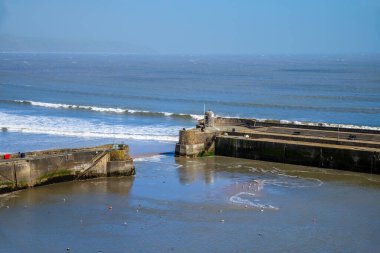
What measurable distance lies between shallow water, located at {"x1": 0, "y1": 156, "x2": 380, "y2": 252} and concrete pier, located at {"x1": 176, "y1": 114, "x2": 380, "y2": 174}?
98 centimetres

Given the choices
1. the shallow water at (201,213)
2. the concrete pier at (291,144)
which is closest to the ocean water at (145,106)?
the concrete pier at (291,144)

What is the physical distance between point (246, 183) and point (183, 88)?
62.8 metres

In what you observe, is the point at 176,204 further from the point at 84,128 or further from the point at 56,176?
the point at 84,128

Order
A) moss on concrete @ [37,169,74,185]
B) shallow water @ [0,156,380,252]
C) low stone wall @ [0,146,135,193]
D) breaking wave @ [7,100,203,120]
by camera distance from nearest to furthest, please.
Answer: shallow water @ [0,156,380,252]
low stone wall @ [0,146,135,193]
moss on concrete @ [37,169,74,185]
breaking wave @ [7,100,203,120]

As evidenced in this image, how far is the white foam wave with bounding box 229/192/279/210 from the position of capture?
26.5 meters

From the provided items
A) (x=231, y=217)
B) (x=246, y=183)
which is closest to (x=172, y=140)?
(x=246, y=183)

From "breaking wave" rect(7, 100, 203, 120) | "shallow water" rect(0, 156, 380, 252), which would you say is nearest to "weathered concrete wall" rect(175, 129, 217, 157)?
"shallow water" rect(0, 156, 380, 252)

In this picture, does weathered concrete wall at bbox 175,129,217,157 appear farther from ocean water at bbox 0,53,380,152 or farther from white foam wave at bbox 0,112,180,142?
white foam wave at bbox 0,112,180,142

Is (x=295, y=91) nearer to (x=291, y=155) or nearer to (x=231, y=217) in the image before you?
(x=291, y=155)

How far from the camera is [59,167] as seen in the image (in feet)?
99.6

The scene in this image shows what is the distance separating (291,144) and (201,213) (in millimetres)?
10929

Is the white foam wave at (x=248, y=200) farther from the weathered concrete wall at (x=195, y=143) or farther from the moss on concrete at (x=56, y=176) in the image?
the weathered concrete wall at (x=195, y=143)

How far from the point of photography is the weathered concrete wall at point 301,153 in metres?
33.1

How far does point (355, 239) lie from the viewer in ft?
74.5
